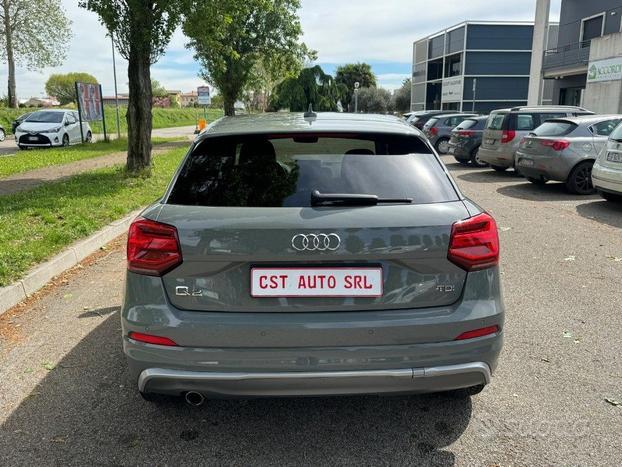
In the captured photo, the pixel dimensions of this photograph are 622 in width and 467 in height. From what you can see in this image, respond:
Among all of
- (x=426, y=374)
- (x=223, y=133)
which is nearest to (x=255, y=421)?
(x=426, y=374)

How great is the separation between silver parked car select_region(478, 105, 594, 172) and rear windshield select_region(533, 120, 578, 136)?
200 centimetres

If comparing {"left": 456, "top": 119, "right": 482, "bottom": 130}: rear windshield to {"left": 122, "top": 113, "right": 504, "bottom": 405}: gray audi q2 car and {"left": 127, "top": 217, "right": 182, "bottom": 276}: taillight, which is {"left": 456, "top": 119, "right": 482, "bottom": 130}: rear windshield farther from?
{"left": 127, "top": 217, "right": 182, "bottom": 276}: taillight

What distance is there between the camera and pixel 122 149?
67.5ft

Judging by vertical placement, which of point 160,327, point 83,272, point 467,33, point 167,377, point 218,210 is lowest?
point 83,272

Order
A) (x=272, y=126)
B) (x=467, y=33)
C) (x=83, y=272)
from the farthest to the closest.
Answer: (x=467, y=33) < (x=83, y=272) < (x=272, y=126)

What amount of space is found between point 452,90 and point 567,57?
3873 cm

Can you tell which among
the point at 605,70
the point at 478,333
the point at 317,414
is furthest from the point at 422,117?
the point at 478,333

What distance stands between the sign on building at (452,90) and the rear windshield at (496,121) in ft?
187

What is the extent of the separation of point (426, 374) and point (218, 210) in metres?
1.23

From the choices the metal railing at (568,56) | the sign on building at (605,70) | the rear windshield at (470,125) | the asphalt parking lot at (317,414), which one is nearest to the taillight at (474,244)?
the asphalt parking lot at (317,414)

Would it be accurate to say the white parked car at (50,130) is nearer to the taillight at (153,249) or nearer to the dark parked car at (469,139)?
the dark parked car at (469,139)

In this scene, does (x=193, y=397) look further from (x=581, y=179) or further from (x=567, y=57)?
(x=567, y=57)

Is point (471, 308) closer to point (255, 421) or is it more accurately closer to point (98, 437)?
point (255, 421)

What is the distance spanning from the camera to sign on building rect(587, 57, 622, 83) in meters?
24.4
